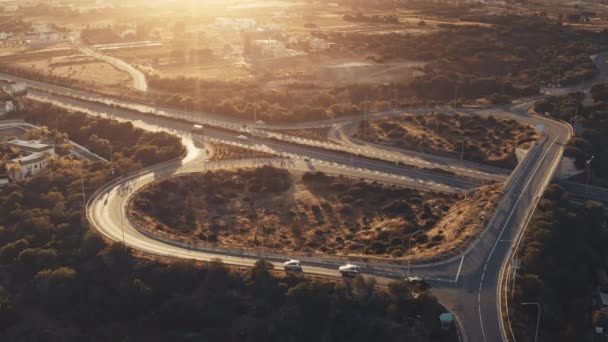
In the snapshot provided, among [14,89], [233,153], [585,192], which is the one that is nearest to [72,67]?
[14,89]

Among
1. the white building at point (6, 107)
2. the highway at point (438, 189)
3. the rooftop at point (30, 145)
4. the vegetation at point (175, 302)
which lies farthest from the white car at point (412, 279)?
the white building at point (6, 107)

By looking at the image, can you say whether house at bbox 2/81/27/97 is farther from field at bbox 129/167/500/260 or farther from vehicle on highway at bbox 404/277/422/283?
vehicle on highway at bbox 404/277/422/283

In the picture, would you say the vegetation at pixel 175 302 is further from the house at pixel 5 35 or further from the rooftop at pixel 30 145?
the house at pixel 5 35

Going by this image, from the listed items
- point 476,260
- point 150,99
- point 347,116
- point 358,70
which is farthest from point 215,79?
point 476,260

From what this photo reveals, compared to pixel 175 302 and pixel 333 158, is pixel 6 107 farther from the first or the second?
pixel 175 302

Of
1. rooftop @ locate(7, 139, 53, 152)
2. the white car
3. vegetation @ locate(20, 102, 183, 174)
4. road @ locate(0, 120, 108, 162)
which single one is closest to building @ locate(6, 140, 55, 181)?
rooftop @ locate(7, 139, 53, 152)
